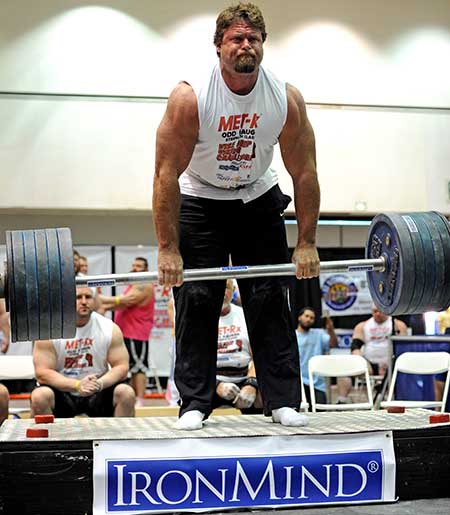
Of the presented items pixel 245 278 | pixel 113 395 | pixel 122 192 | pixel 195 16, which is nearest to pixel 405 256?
pixel 245 278

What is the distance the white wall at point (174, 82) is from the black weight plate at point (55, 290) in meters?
5.84

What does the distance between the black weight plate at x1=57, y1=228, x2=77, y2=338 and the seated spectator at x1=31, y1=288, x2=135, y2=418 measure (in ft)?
4.35

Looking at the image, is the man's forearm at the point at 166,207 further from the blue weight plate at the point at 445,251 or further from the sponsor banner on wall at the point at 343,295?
the sponsor banner on wall at the point at 343,295

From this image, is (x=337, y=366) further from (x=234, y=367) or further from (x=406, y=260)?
(x=406, y=260)

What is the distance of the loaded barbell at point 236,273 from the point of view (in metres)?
2.83

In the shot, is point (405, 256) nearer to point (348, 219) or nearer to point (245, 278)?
point (245, 278)

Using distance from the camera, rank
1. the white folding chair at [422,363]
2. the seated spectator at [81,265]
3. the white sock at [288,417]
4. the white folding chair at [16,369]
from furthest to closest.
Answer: the seated spectator at [81,265]
the white folding chair at [422,363]
the white folding chair at [16,369]
the white sock at [288,417]

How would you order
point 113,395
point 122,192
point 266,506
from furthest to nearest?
point 122,192
point 113,395
point 266,506

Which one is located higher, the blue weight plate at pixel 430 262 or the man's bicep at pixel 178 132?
the man's bicep at pixel 178 132

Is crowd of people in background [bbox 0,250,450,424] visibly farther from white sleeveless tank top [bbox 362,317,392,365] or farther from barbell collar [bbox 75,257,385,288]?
white sleeveless tank top [bbox 362,317,392,365]

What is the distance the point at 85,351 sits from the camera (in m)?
4.48

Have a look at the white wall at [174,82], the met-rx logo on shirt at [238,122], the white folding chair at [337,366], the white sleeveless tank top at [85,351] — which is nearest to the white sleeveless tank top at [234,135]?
the met-rx logo on shirt at [238,122]

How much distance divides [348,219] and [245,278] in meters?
6.63

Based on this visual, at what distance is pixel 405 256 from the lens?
10.2 ft
